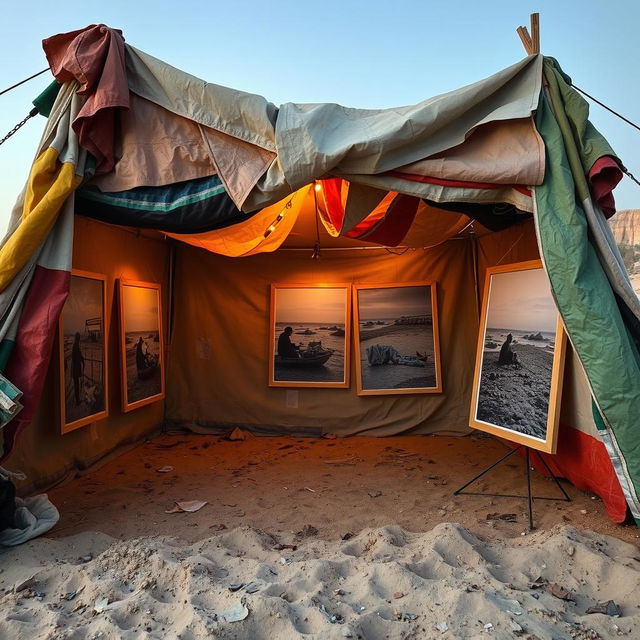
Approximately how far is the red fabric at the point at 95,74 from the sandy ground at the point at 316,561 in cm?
236

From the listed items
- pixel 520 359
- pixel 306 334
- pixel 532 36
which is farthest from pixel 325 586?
pixel 306 334

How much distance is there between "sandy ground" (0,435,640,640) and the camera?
2.15m

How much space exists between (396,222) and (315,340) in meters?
2.17

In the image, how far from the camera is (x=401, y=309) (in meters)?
5.80

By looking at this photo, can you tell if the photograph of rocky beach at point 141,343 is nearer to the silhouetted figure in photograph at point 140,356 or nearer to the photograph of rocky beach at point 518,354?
the silhouetted figure in photograph at point 140,356

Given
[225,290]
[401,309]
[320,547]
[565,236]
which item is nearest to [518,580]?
[320,547]

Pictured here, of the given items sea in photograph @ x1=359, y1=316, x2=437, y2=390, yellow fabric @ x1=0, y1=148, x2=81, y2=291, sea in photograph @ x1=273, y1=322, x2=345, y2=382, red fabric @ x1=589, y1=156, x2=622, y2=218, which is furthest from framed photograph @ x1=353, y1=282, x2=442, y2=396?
yellow fabric @ x1=0, y1=148, x2=81, y2=291

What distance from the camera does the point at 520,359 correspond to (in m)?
3.85

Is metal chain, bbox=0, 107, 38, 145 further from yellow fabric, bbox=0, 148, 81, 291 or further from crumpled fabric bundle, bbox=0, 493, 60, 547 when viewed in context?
crumpled fabric bundle, bbox=0, 493, 60, 547

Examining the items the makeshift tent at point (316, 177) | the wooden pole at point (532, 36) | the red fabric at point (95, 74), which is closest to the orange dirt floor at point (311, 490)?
the makeshift tent at point (316, 177)

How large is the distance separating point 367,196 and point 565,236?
1.18 meters

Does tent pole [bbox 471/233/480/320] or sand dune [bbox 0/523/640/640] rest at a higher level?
tent pole [bbox 471/233/480/320]

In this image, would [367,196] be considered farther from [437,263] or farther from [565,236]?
[437,263]

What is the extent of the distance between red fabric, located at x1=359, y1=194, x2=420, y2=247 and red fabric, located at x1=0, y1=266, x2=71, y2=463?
7.74 feet
